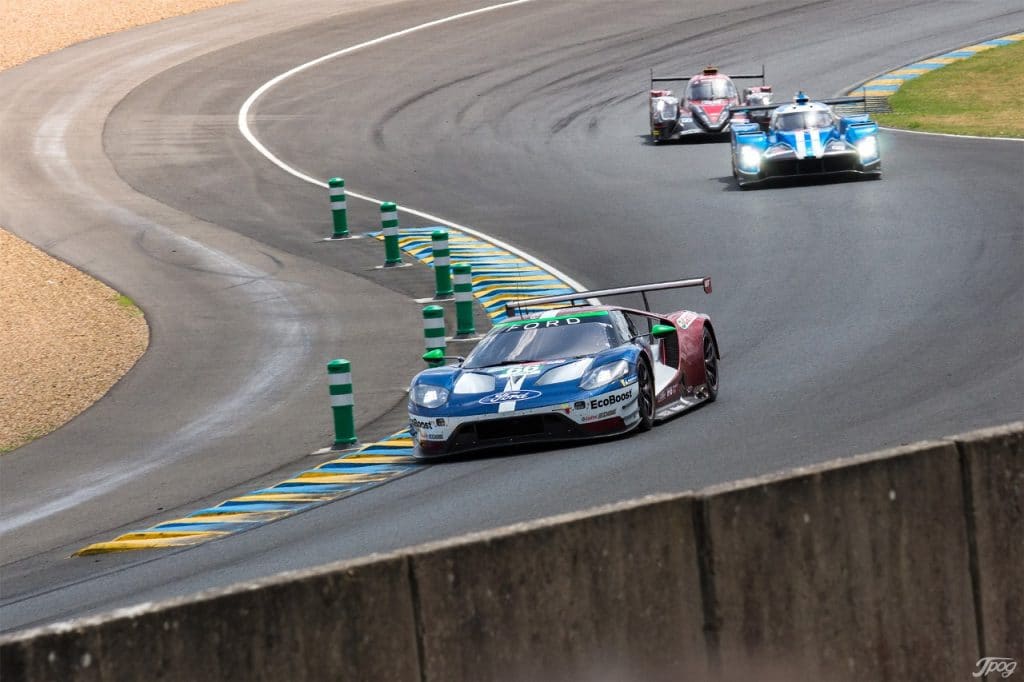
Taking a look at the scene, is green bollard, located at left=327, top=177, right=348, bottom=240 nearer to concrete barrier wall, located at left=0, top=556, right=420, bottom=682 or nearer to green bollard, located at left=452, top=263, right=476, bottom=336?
green bollard, located at left=452, top=263, right=476, bottom=336

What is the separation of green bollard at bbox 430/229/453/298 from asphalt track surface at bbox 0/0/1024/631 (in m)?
0.47

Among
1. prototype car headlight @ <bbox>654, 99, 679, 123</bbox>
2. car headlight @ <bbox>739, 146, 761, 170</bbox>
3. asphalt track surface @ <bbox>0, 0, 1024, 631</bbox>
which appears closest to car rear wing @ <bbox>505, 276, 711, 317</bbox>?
asphalt track surface @ <bbox>0, 0, 1024, 631</bbox>

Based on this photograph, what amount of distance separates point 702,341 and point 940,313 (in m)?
3.95

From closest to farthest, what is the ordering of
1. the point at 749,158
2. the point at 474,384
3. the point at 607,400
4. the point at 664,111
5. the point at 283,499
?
the point at 283,499
the point at 607,400
the point at 474,384
the point at 749,158
the point at 664,111

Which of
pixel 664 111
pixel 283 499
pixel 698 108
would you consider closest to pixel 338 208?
pixel 664 111

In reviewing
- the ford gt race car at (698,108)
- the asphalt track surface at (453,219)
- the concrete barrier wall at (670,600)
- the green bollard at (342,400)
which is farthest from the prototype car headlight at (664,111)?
the concrete barrier wall at (670,600)

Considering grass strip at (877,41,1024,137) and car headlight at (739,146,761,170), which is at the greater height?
grass strip at (877,41,1024,137)

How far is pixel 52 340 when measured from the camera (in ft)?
67.6

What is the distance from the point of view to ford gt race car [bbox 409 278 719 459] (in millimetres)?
12602

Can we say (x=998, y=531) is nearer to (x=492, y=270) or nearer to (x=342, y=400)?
(x=342, y=400)

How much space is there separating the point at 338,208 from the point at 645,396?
48.0 feet

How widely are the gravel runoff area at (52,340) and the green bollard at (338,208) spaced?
14.2 feet

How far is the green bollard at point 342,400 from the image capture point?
1385 centimetres

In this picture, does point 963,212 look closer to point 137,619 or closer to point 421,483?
point 421,483
